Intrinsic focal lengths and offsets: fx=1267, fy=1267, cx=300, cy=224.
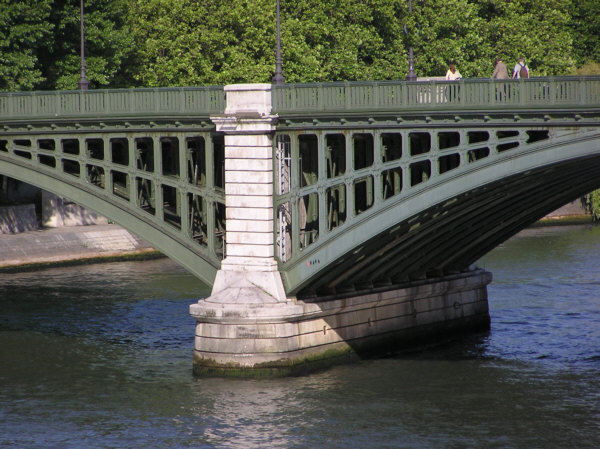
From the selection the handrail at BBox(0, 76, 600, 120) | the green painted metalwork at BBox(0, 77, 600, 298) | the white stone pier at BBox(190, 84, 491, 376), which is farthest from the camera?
the white stone pier at BBox(190, 84, 491, 376)

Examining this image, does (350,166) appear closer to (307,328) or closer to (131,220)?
(307,328)

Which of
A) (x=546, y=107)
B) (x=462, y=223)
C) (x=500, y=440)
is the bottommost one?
(x=500, y=440)

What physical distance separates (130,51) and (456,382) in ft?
104

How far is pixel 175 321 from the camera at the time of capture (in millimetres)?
45781

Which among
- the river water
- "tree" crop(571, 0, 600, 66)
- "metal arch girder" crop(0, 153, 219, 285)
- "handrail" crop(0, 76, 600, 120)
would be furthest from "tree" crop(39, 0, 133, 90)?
"tree" crop(571, 0, 600, 66)

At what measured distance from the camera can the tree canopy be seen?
2272 inches

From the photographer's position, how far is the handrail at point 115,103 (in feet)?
121

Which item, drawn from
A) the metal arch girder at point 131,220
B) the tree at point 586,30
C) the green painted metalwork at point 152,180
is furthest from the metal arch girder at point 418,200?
the tree at point 586,30

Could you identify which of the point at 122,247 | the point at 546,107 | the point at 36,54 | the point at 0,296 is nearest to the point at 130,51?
the point at 36,54

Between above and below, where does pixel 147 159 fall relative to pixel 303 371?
above

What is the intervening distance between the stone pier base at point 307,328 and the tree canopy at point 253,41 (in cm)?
1464

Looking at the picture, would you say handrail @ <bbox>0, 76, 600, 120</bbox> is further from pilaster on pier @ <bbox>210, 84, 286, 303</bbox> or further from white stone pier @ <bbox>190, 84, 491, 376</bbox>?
white stone pier @ <bbox>190, 84, 491, 376</bbox>

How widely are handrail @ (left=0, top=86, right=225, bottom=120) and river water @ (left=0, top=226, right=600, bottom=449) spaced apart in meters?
7.69

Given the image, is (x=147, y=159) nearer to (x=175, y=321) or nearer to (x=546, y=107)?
(x=175, y=321)
